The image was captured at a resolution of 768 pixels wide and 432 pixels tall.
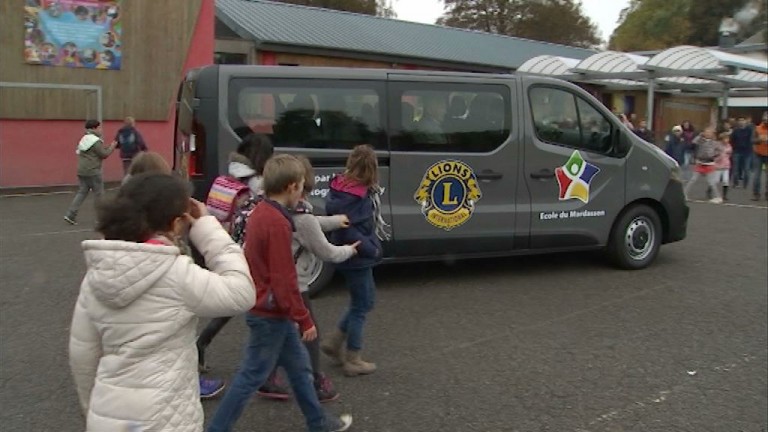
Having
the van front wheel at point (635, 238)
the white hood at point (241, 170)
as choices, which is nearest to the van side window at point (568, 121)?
the van front wheel at point (635, 238)

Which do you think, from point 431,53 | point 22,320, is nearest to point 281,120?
point 22,320

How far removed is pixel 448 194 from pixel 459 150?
43 cm

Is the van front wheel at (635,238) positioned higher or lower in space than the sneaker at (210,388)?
higher

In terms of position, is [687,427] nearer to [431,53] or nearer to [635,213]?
[635,213]

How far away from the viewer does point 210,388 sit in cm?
448

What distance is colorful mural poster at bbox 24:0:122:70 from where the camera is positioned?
15164 mm

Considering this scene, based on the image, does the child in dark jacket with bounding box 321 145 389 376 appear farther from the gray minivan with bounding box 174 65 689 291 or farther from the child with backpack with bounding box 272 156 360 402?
the gray minivan with bounding box 174 65 689 291

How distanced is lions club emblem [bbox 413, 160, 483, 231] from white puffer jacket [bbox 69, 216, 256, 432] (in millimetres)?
4480

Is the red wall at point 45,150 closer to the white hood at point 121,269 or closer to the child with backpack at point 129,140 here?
the child with backpack at point 129,140

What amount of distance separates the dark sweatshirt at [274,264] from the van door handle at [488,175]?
383 centimetres

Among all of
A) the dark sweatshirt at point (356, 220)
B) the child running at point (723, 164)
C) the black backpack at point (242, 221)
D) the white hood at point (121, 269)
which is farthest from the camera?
the child running at point (723, 164)

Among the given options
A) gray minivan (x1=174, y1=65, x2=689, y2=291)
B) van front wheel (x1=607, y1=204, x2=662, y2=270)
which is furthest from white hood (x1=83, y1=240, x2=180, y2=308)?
van front wheel (x1=607, y1=204, x2=662, y2=270)

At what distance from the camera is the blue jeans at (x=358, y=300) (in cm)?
468

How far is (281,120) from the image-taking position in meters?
6.57
